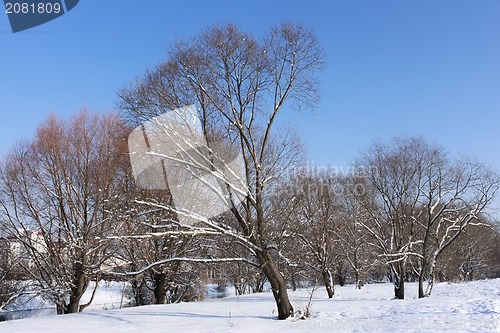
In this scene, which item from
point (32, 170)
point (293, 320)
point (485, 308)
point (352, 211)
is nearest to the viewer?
point (485, 308)

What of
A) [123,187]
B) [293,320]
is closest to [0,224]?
[123,187]

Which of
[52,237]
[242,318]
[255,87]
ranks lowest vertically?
[242,318]

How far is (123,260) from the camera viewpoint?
16.7 m

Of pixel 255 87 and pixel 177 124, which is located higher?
pixel 255 87

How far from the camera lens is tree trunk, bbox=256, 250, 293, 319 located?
8.85 metres

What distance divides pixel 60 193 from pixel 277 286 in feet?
37.2

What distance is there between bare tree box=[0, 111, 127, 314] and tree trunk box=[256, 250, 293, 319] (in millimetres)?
9041

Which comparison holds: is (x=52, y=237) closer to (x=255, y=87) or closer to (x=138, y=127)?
(x=138, y=127)

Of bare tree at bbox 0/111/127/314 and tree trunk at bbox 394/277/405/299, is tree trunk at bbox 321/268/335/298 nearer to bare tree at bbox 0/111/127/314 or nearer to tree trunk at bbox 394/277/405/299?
tree trunk at bbox 394/277/405/299

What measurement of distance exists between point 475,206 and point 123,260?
1499 centimetres

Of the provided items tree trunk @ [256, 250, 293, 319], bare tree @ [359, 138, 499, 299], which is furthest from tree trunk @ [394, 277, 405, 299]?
tree trunk @ [256, 250, 293, 319]

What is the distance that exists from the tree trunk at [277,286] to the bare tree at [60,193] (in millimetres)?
9041

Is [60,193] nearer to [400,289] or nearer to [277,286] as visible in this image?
[277,286]

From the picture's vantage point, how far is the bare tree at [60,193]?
15.6m
